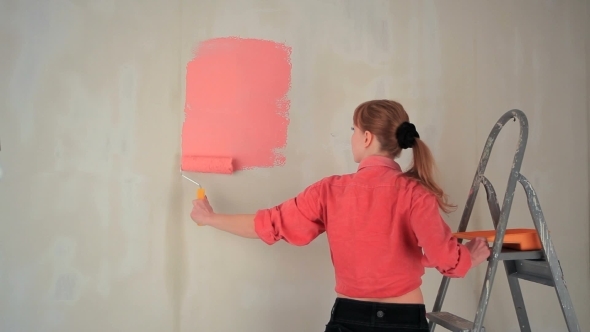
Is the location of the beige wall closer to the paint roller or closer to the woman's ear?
the paint roller


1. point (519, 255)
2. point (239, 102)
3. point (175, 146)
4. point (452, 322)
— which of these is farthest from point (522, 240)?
point (175, 146)

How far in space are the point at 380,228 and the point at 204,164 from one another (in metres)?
0.68

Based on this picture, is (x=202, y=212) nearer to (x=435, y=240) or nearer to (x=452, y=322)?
(x=435, y=240)

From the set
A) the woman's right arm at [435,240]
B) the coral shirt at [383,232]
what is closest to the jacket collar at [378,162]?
the coral shirt at [383,232]

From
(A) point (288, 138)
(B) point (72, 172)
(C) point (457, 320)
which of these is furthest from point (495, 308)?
(B) point (72, 172)

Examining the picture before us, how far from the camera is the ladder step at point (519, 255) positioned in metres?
1.45

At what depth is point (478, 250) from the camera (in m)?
1.44

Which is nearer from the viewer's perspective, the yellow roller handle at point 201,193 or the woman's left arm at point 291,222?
the woman's left arm at point 291,222

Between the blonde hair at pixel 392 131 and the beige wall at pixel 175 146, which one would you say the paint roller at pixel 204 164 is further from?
the blonde hair at pixel 392 131

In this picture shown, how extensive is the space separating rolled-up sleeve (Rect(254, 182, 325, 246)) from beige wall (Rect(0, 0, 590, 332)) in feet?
1.00

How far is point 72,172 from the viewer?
1.69 meters

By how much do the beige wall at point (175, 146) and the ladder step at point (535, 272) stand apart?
0.38 m

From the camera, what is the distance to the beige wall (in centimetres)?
168

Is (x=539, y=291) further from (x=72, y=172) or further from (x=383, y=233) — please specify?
(x=72, y=172)
